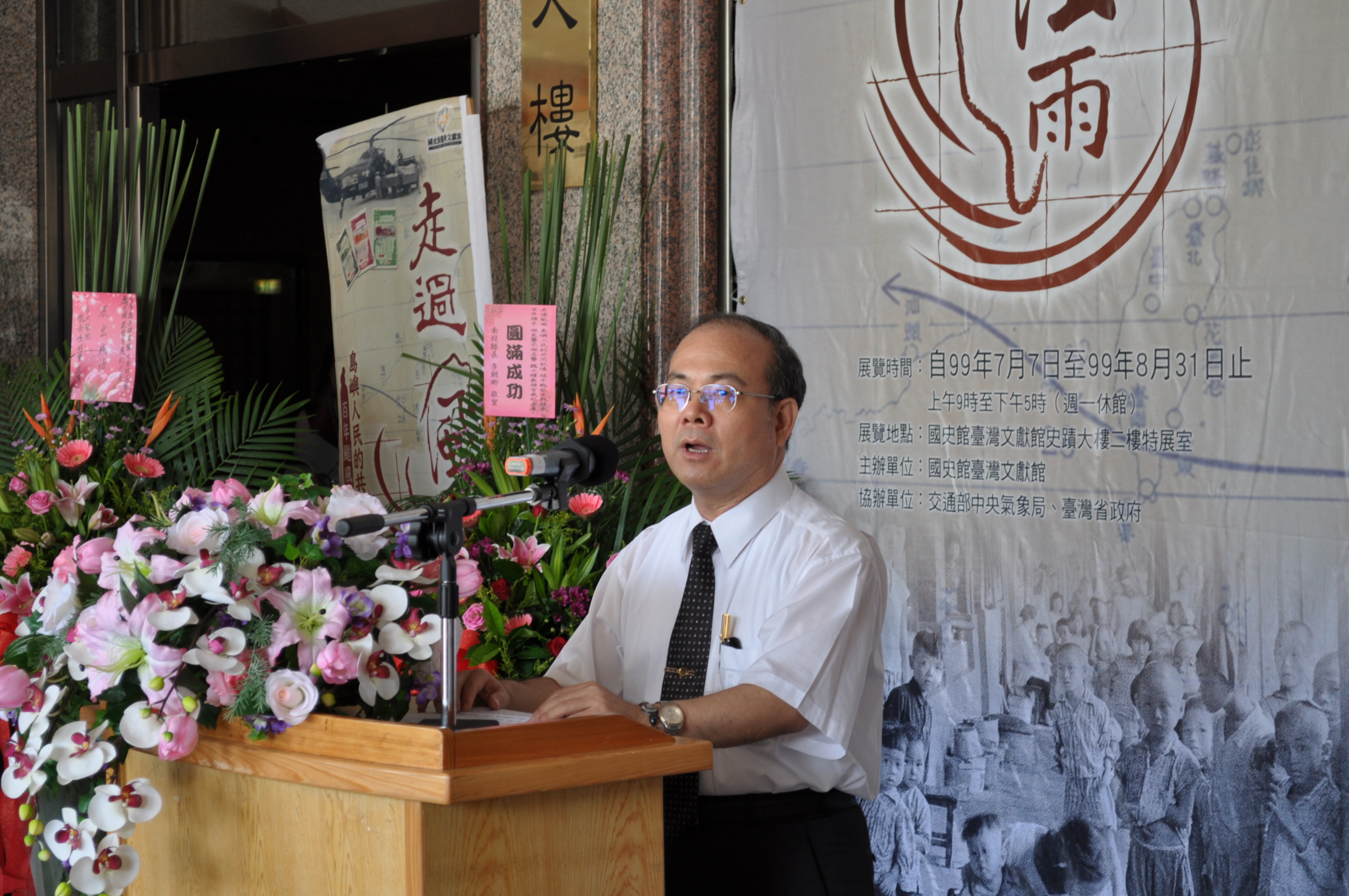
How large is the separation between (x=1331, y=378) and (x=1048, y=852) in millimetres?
1201

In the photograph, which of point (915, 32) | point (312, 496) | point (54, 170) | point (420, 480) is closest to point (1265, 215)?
point (915, 32)

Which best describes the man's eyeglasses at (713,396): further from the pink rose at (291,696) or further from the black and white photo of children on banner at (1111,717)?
the black and white photo of children on banner at (1111,717)

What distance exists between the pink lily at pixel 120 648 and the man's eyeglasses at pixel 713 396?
844 mm

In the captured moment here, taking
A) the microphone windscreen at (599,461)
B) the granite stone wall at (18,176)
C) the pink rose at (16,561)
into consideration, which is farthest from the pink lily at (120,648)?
the granite stone wall at (18,176)

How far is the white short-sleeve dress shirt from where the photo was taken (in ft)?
5.81

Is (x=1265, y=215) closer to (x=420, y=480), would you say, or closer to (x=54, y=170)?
(x=420, y=480)

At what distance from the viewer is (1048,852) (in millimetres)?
2926

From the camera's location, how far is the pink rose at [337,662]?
4.36 ft

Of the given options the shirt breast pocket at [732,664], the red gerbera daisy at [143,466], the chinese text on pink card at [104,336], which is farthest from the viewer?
the chinese text on pink card at [104,336]

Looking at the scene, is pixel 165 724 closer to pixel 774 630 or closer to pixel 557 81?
pixel 774 630

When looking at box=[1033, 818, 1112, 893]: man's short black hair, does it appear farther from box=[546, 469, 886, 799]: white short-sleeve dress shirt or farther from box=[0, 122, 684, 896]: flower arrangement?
box=[0, 122, 684, 896]: flower arrangement

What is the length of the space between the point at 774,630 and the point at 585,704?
1.17ft

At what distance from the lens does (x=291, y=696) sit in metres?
1.32

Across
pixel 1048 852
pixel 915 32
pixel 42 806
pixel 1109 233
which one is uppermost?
pixel 915 32
